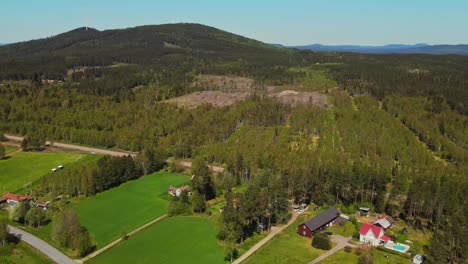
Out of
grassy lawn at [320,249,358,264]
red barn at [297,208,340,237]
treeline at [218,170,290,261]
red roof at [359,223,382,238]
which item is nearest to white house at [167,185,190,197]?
treeline at [218,170,290,261]

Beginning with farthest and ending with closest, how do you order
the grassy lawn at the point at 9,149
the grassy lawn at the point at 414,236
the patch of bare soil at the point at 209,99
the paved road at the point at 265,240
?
the patch of bare soil at the point at 209,99 < the grassy lawn at the point at 9,149 < the grassy lawn at the point at 414,236 < the paved road at the point at 265,240

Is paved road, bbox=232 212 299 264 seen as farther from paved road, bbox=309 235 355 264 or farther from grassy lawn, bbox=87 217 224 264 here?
paved road, bbox=309 235 355 264

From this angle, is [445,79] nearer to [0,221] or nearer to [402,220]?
[402,220]

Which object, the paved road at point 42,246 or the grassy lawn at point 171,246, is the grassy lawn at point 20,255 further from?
the grassy lawn at point 171,246

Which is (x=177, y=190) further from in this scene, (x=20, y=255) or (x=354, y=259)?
(x=354, y=259)

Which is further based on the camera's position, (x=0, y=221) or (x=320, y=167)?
(x=320, y=167)

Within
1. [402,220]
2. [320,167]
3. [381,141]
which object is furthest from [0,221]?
[381,141]

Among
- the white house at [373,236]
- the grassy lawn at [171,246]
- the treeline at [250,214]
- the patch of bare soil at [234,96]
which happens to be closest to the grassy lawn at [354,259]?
the white house at [373,236]
